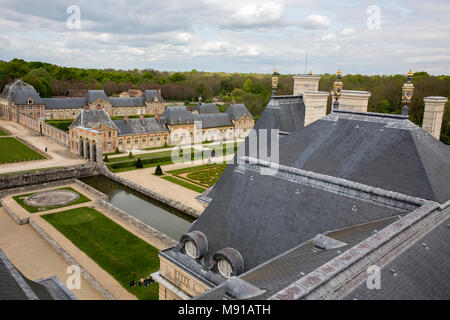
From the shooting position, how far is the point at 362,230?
33.2ft

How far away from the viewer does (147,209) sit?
1244 inches

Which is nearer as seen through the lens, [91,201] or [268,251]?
[268,251]

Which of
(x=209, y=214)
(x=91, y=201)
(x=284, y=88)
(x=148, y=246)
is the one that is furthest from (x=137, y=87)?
(x=209, y=214)

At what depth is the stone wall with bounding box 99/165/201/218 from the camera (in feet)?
98.1

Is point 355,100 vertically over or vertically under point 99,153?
over

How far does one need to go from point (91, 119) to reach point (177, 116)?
564 inches

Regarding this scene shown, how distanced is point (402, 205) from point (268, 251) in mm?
4357

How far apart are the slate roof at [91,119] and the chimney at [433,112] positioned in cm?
4224

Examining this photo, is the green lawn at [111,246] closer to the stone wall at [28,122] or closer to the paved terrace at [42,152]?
the paved terrace at [42,152]

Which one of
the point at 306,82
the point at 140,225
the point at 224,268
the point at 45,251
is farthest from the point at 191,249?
the point at 306,82

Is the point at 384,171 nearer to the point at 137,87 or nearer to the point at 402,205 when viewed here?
the point at 402,205

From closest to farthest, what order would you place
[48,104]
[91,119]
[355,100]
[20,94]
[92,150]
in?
[355,100], [92,150], [91,119], [20,94], [48,104]

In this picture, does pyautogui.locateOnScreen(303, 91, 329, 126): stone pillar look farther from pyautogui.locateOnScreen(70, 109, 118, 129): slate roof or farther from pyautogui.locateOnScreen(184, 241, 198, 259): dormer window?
pyautogui.locateOnScreen(70, 109, 118, 129): slate roof

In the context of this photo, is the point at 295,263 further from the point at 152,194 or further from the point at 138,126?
the point at 138,126
